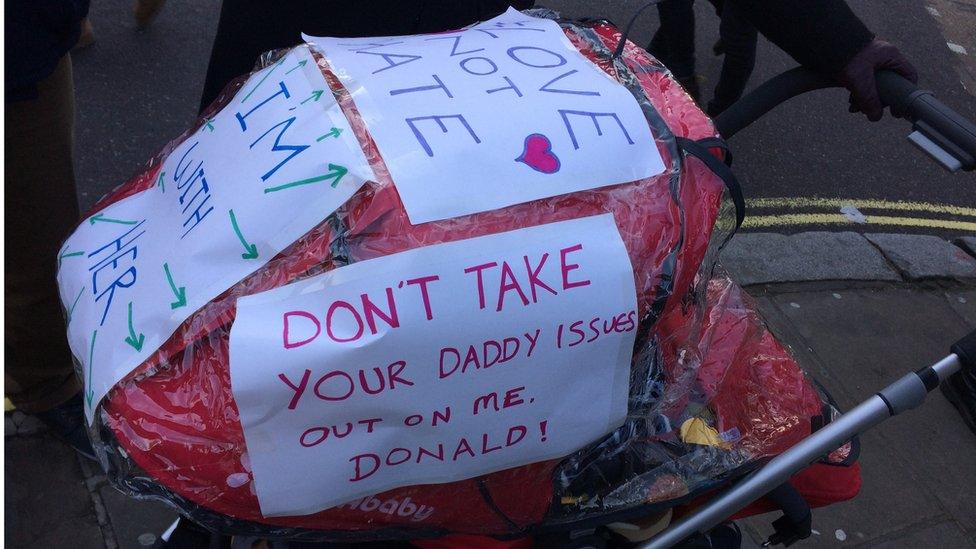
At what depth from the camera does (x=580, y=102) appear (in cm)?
119

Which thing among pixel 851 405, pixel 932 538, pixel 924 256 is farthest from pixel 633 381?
pixel 924 256

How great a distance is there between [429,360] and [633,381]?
0.38 meters

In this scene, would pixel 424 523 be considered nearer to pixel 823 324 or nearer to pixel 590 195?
pixel 590 195

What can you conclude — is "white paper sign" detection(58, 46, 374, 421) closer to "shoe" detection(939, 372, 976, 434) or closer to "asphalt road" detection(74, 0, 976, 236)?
"asphalt road" detection(74, 0, 976, 236)

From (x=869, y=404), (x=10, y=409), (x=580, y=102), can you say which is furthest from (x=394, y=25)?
(x=10, y=409)

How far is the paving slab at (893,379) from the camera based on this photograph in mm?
2926

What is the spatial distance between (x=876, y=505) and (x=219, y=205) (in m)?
2.52

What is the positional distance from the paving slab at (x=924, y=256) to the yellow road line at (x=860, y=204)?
296 mm

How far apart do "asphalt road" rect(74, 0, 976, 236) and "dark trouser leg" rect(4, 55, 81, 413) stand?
976 mm

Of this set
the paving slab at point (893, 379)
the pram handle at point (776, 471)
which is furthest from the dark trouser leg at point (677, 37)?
the pram handle at point (776, 471)

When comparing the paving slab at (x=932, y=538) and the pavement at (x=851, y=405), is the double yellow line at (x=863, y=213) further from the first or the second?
the paving slab at (x=932, y=538)

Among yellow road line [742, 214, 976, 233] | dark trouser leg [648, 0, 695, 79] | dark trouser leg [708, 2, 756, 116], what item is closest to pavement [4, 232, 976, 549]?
yellow road line [742, 214, 976, 233]

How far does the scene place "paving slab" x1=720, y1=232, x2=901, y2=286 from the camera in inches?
141

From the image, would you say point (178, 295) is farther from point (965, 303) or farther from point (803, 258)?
point (965, 303)
